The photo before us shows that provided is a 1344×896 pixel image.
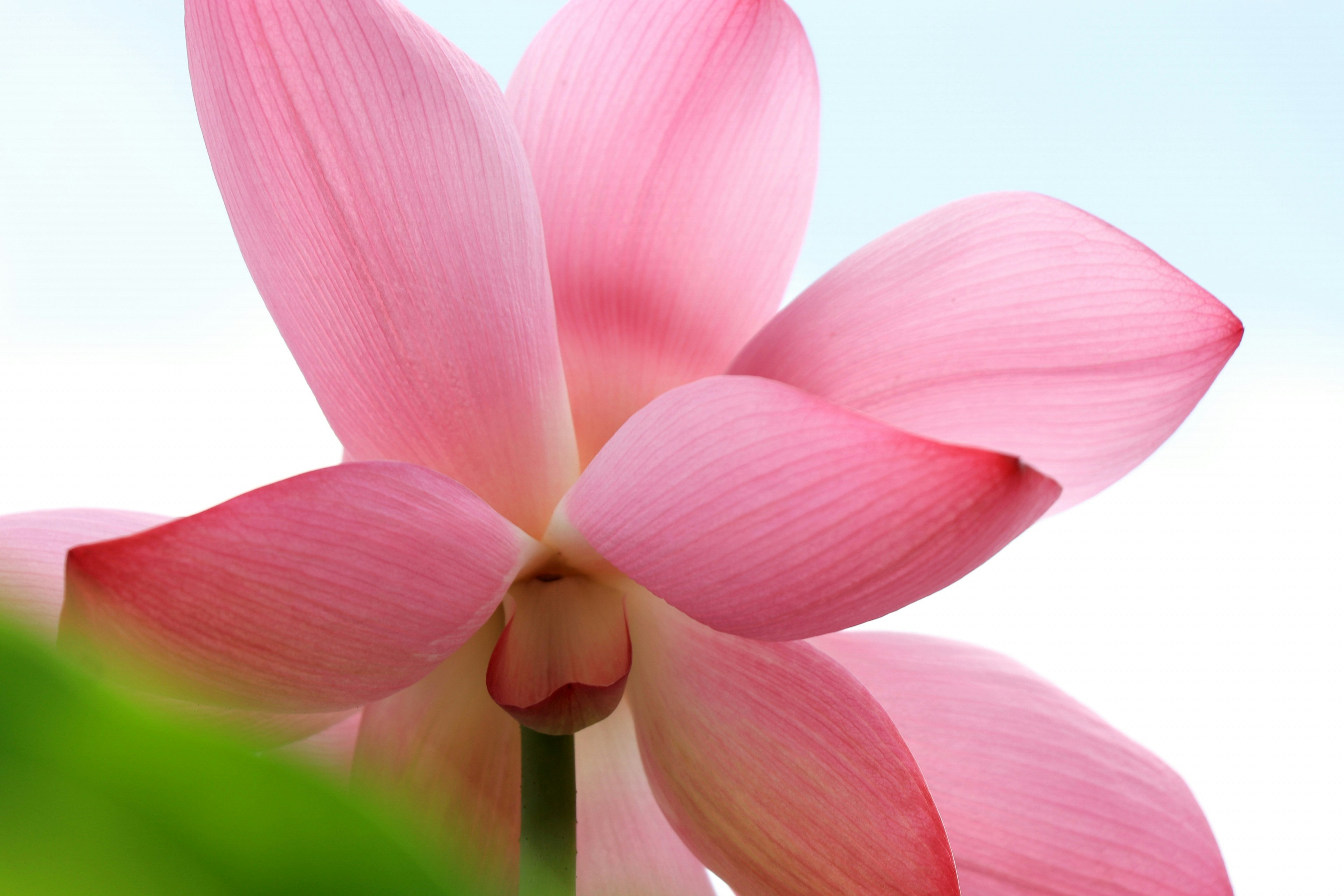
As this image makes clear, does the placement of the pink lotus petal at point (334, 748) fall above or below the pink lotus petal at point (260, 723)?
below

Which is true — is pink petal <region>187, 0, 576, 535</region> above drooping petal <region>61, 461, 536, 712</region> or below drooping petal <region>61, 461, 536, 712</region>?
above

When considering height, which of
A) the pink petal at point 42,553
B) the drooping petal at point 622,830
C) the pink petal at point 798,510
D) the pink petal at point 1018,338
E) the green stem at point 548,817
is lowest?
the drooping petal at point 622,830

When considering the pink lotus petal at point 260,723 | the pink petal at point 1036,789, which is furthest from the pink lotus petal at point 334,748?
the pink petal at point 1036,789

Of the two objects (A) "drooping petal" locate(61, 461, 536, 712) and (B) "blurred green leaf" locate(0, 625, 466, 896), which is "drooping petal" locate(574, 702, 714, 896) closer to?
(A) "drooping petal" locate(61, 461, 536, 712)

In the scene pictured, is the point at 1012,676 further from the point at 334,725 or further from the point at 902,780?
the point at 334,725

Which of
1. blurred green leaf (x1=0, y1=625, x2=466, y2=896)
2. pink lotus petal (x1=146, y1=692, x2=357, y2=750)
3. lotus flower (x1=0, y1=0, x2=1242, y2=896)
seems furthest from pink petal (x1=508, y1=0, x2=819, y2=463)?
blurred green leaf (x1=0, y1=625, x2=466, y2=896)

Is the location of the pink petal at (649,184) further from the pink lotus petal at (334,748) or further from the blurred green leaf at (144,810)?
the blurred green leaf at (144,810)
